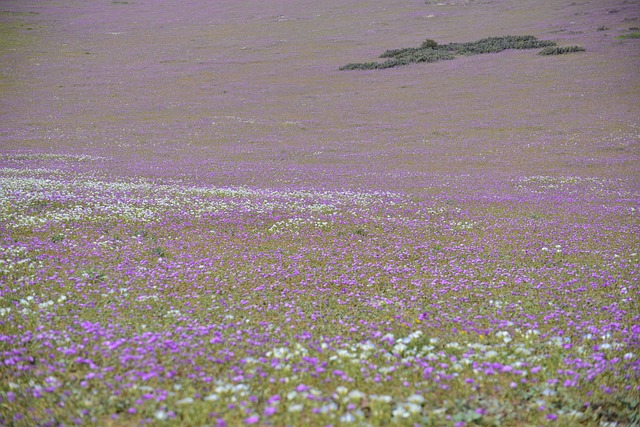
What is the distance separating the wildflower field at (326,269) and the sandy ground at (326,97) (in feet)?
1.66

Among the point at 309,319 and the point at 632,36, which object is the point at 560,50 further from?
the point at 309,319

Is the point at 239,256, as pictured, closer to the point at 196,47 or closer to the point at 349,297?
the point at 349,297

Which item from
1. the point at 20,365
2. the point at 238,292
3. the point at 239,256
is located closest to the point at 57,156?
the point at 239,256

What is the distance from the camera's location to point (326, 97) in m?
62.0

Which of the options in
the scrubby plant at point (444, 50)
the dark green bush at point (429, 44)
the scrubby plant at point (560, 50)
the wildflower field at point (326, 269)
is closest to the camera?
the wildflower field at point (326, 269)

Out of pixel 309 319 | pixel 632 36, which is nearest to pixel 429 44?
pixel 632 36

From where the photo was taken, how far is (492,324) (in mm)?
8062

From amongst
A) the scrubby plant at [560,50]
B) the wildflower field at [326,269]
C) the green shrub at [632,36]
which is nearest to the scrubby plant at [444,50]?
the scrubby plant at [560,50]

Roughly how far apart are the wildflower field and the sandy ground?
19.9 inches

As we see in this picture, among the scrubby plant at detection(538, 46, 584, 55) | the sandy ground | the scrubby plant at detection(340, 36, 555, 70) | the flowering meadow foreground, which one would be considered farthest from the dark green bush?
the flowering meadow foreground

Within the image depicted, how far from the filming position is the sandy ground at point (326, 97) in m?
35.1

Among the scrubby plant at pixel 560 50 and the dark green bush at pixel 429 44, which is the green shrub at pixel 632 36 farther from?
the dark green bush at pixel 429 44

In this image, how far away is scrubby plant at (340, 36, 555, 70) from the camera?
3076 inches

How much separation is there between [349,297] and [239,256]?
12.8ft
